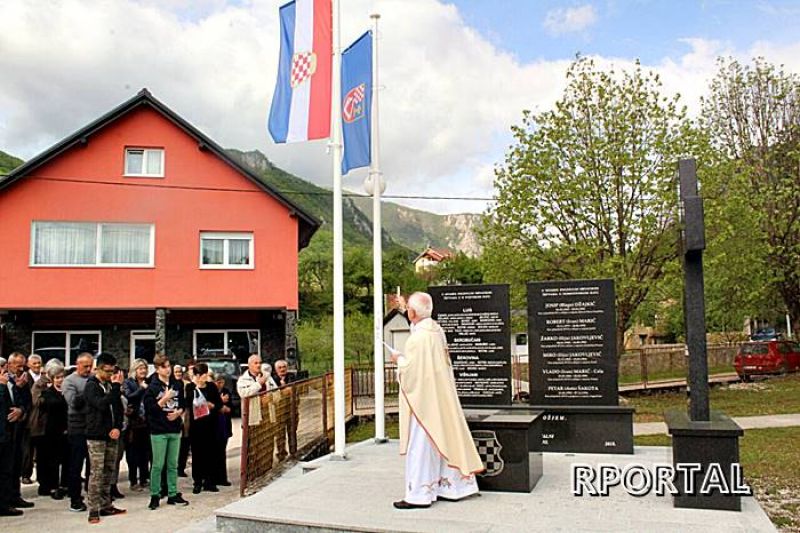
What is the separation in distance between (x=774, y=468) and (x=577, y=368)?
329 cm

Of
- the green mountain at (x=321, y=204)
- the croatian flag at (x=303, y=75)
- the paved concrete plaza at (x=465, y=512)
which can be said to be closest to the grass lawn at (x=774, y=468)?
the paved concrete plaza at (x=465, y=512)

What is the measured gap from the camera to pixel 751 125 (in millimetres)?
29203

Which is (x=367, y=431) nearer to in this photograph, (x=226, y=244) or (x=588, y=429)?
(x=588, y=429)

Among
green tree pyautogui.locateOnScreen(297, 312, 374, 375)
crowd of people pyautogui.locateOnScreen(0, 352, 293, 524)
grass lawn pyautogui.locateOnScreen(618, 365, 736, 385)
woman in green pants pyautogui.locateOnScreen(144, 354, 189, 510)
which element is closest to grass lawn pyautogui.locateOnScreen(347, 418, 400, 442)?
crowd of people pyautogui.locateOnScreen(0, 352, 293, 524)

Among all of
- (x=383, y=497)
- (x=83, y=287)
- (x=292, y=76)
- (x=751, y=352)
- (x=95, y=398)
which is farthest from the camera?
(x=751, y=352)

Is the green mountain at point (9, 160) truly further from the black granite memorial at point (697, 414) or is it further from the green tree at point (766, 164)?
the black granite memorial at point (697, 414)

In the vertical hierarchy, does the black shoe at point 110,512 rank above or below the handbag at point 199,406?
below

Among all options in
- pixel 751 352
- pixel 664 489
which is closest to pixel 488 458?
pixel 664 489

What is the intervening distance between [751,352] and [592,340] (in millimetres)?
21300

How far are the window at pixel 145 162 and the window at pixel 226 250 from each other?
8.10ft

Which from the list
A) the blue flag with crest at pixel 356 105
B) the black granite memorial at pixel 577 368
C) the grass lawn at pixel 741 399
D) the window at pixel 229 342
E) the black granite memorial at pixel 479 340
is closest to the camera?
the black granite memorial at pixel 577 368

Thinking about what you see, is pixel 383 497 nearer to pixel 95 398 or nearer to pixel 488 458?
pixel 488 458

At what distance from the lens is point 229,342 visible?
23547 mm

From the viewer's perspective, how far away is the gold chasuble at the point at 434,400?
266 inches
